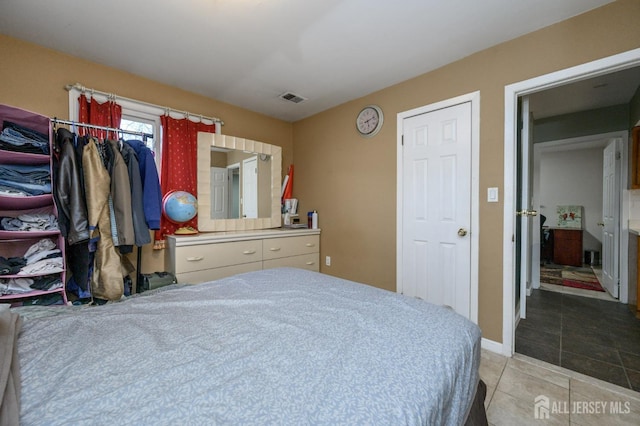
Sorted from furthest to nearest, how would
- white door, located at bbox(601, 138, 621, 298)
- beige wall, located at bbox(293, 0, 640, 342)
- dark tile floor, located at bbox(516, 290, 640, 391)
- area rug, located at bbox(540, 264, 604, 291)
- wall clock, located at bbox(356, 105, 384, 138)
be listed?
area rug, located at bbox(540, 264, 604, 291) < white door, located at bbox(601, 138, 621, 298) < wall clock, located at bbox(356, 105, 384, 138) < dark tile floor, located at bbox(516, 290, 640, 391) < beige wall, located at bbox(293, 0, 640, 342)

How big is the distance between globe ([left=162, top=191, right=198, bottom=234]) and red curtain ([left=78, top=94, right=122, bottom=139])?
66 centimetres

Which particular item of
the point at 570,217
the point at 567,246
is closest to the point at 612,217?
the point at 567,246

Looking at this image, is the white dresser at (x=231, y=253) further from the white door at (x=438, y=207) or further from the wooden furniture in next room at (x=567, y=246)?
the wooden furniture in next room at (x=567, y=246)

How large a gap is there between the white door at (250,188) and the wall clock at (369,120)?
1334mm

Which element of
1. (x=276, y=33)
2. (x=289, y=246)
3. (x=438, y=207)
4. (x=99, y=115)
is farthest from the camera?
(x=289, y=246)

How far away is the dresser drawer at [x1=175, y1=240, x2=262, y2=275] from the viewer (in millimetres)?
2301

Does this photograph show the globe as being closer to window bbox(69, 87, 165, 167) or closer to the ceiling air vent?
window bbox(69, 87, 165, 167)

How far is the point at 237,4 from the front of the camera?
1.63 meters

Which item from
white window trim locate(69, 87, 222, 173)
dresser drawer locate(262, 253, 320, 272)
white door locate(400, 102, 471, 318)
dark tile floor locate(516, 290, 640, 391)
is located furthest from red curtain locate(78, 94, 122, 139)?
dark tile floor locate(516, 290, 640, 391)

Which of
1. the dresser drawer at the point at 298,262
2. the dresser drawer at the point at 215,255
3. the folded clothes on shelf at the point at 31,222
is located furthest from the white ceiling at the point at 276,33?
the dresser drawer at the point at 298,262

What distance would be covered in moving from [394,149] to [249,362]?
2.43 metres

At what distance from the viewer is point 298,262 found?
10.5 ft

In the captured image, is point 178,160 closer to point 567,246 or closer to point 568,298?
point 568,298

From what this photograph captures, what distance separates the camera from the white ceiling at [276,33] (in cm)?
165
